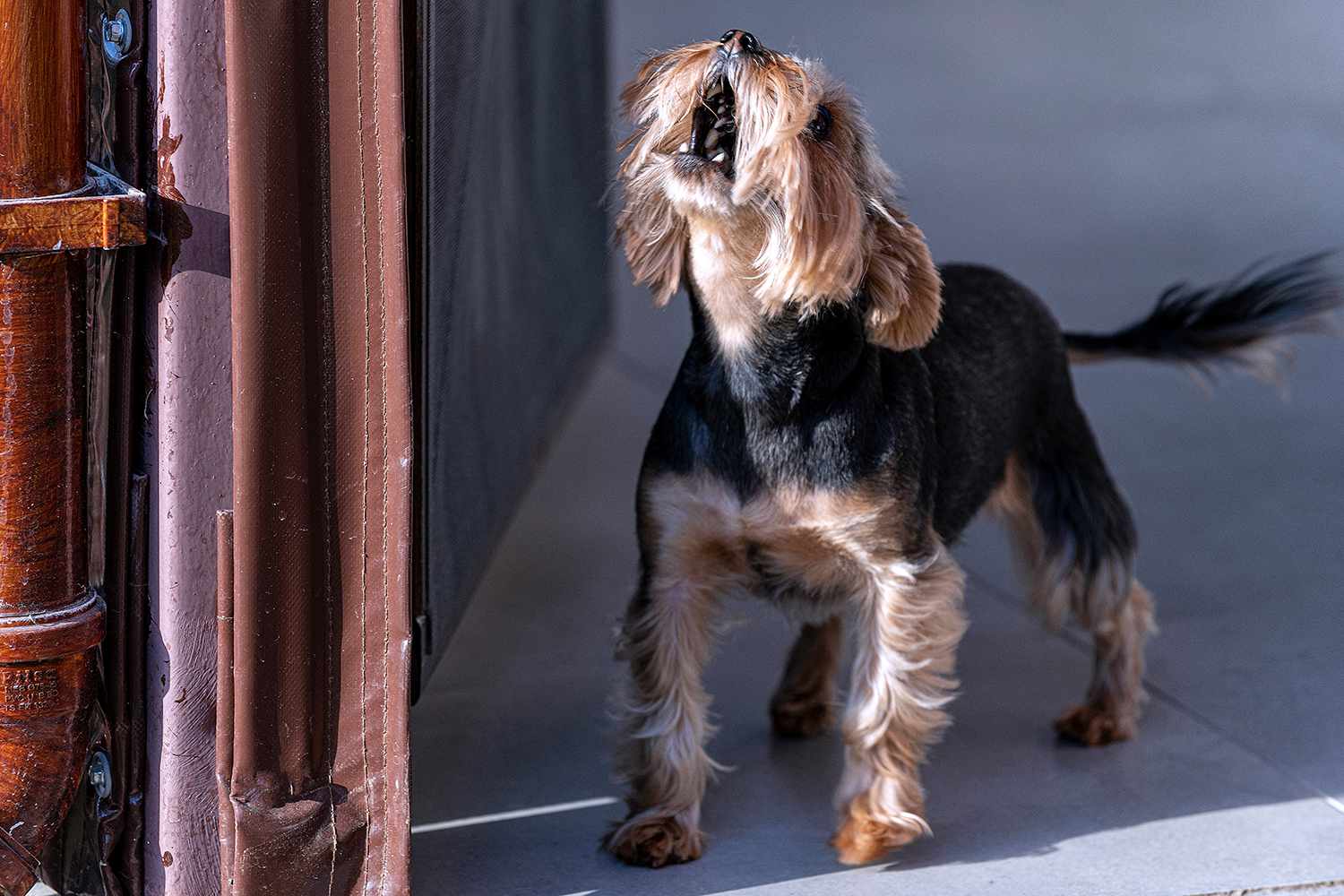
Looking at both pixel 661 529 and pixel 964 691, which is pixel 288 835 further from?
pixel 964 691

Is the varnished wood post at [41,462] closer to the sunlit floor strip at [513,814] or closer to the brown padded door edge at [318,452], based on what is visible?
the brown padded door edge at [318,452]

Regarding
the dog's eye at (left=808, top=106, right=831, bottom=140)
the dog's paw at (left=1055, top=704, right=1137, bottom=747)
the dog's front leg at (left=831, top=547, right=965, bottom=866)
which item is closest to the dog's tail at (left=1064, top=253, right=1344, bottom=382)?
the dog's paw at (left=1055, top=704, right=1137, bottom=747)

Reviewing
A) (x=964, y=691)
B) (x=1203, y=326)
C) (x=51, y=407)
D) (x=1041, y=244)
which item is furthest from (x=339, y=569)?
(x=1041, y=244)

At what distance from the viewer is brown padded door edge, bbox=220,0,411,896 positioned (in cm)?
241

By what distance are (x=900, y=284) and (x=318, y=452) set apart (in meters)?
1.02

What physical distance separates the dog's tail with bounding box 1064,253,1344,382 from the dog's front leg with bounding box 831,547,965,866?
4.04 ft

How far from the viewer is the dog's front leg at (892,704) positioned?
2963mm

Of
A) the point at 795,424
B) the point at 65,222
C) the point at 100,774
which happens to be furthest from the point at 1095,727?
the point at 65,222

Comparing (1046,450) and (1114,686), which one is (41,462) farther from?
(1114,686)

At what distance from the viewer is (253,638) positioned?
8.13 feet

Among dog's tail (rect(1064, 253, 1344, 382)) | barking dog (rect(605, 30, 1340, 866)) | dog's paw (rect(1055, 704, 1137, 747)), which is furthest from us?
dog's tail (rect(1064, 253, 1344, 382))

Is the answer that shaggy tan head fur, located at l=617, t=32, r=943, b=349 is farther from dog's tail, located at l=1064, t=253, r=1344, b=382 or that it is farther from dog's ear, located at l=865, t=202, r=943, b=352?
dog's tail, located at l=1064, t=253, r=1344, b=382

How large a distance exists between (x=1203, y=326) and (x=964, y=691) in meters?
1.08

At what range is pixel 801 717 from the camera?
3625 millimetres
